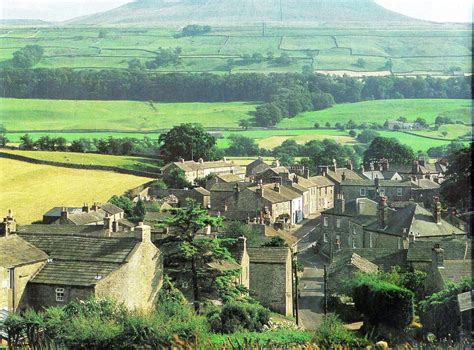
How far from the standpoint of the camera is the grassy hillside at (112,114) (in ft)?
335

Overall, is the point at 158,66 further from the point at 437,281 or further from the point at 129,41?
the point at 437,281

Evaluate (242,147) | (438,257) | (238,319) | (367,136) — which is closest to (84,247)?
(238,319)

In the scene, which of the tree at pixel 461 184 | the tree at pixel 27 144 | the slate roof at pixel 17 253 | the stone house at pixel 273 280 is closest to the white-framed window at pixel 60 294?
the slate roof at pixel 17 253

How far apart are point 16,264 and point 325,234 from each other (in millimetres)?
22943

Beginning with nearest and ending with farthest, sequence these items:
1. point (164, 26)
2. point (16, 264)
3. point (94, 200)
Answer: point (16, 264) < point (94, 200) < point (164, 26)

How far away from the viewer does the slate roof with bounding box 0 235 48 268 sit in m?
22.9

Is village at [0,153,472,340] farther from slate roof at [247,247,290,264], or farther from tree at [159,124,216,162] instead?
tree at [159,124,216,162]

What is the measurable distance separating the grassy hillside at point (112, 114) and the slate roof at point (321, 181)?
136 ft

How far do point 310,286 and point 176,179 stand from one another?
32396 mm

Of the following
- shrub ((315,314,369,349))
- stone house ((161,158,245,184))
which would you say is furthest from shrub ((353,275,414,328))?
stone house ((161,158,245,184))

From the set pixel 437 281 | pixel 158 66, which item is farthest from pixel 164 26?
pixel 437 281

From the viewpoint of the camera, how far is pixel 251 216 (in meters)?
45.5

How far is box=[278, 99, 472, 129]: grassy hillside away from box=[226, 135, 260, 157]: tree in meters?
16.3

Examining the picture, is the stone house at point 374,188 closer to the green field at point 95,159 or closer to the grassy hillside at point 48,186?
the grassy hillside at point 48,186
